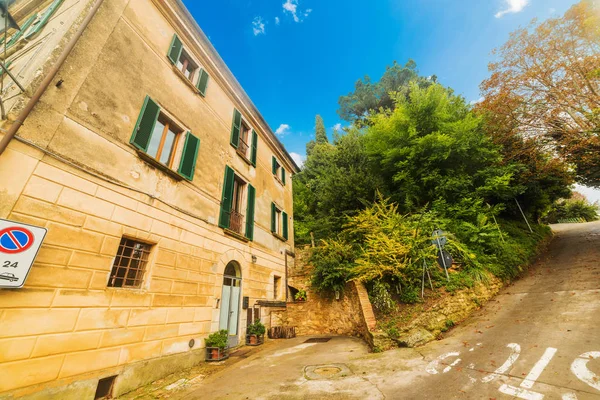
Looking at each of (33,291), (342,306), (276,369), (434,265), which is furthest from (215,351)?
(434,265)

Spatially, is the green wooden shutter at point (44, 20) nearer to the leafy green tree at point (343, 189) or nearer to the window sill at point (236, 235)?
the window sill at point (236, 235)

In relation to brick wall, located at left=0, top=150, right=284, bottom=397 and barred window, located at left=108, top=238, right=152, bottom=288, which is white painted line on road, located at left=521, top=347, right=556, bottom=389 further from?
barred window, located at left=108, top=238, right=152, bottom=288

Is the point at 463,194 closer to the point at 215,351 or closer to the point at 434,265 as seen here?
the point at 434,265

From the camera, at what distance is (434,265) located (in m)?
7.05

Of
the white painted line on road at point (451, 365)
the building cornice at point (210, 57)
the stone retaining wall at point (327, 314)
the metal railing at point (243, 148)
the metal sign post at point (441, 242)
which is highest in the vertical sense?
the building cornice at point (210, 57)

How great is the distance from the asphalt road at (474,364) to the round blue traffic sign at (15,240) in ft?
11.5

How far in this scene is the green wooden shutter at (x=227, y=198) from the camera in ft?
24.2

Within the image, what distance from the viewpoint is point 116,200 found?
455 cm

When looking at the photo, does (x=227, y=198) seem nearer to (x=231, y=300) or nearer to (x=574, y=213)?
(x=231, y=300)

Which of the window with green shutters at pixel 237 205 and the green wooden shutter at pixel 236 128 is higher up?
the green wooden shutter at pixel 236 128

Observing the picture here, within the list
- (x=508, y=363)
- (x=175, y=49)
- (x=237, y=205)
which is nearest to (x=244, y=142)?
(x=237, y=205)

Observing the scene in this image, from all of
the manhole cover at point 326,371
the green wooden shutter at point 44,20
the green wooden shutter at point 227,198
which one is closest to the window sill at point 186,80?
the green wooden shutter at point 44,20

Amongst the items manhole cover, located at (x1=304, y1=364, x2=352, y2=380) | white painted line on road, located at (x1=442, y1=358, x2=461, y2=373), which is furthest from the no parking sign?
white painted line on road, located at (x1=442, y1=358, x2=461, y2=373)

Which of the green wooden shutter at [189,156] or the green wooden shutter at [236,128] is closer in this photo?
the green wooden shutter at [189,156]
